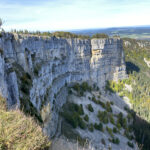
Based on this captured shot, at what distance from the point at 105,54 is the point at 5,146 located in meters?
41.0

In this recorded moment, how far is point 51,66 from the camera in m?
27.5

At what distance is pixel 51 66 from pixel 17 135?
899 inches

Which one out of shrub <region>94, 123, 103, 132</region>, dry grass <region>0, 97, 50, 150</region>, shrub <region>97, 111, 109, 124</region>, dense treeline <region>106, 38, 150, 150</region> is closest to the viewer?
dry grass <region>0, 97, 50, 150</region>

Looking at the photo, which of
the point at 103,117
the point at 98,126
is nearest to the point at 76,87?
the point at 103,117

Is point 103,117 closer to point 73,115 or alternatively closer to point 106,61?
point 73,115

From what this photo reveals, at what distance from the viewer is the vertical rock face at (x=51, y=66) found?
1330 cm

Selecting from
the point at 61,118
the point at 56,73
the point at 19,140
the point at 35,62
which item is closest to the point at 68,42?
the point at 56,73

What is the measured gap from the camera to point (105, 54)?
143ft

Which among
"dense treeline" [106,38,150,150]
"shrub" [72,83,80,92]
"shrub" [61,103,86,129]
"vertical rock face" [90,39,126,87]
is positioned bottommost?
"dense treeline" [106,38,150,150]

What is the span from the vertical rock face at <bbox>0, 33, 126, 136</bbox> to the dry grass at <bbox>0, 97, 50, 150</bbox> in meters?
3.94

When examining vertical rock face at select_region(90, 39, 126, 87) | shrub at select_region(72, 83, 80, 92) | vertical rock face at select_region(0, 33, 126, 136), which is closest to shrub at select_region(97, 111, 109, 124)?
shrub at select_region(72, 83, 80, 92)

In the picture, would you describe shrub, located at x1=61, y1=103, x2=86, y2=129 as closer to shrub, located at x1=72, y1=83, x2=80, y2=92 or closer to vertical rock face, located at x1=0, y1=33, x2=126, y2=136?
vertical rock face, located at x1=0, y1=33, x2=126, y2=136

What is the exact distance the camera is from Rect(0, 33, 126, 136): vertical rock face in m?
13.3

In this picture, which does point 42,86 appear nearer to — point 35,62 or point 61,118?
point 35,62
